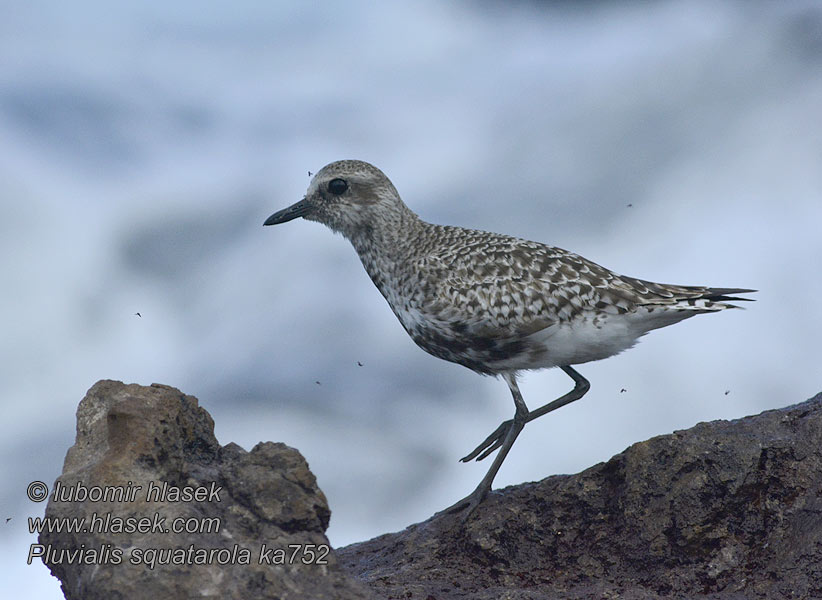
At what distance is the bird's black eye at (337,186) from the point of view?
7.55 m

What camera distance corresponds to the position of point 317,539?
15.9ft

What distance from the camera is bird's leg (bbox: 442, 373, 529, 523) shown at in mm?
6980

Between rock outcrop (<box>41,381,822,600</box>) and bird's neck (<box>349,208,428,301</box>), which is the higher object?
bird's neck (<box>349,208,428,301</box>)

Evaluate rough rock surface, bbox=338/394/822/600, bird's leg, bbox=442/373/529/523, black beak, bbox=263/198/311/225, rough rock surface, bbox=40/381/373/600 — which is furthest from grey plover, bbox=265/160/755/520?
rough rock surface, bbox=40/381/373/600

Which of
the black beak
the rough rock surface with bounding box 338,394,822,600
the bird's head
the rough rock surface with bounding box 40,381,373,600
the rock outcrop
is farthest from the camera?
the black beak

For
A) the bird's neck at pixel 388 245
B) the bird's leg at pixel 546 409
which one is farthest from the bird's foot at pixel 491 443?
the bird's neck at pixel 388 245

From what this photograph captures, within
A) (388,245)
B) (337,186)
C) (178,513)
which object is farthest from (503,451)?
(178,513)

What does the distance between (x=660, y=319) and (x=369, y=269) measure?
8.10 feet

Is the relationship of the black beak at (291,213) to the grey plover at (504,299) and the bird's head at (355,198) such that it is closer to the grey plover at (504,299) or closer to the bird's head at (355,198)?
the bird's head at (355,198)

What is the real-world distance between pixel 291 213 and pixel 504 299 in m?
2.13

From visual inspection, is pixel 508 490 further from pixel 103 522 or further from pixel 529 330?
pixel 103 522

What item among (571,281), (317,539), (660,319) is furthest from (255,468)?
(660,319)

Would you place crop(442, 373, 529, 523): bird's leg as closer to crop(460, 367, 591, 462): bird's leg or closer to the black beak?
crop(460, 367, 591, 462): bird's leg

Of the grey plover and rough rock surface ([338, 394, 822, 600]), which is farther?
the grey plover
